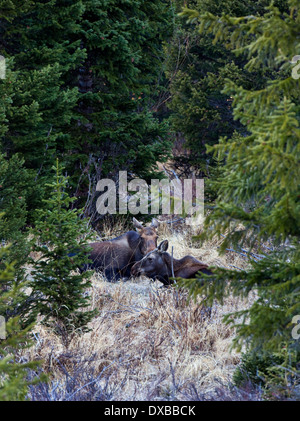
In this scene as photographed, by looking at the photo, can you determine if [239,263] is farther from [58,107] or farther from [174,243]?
[58,107]

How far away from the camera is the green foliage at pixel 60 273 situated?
4.52m

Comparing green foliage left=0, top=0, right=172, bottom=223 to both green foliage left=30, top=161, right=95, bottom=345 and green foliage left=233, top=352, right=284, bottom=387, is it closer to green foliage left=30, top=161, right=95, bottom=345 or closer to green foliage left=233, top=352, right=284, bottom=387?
green foliage left=30, top=161, right=95, bottom=345

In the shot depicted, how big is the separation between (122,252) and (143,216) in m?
2.18

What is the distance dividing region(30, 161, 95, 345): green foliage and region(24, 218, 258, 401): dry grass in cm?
18

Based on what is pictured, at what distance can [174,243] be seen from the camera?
358 inches

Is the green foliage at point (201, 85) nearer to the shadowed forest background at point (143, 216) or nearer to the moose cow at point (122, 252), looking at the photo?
the shadowed forest background at point (143, 216)

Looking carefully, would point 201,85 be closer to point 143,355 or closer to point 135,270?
point 135,270

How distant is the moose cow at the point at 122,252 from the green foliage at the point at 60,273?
9.00 feet

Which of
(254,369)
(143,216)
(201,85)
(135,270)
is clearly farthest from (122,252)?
(201,85)

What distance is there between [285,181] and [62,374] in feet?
8.51

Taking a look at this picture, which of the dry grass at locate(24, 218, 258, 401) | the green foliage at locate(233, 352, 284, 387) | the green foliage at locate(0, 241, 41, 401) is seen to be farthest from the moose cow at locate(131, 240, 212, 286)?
the green foliage at locate(233, 352, 284, 387)

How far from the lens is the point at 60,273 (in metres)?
4.62

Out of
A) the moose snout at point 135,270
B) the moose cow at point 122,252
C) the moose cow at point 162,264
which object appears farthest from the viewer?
the moose cow at point 122,252

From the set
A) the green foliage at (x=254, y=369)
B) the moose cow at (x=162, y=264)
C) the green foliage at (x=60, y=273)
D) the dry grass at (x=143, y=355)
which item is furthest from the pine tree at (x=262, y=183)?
the moose cow at (x=162, y=264)
